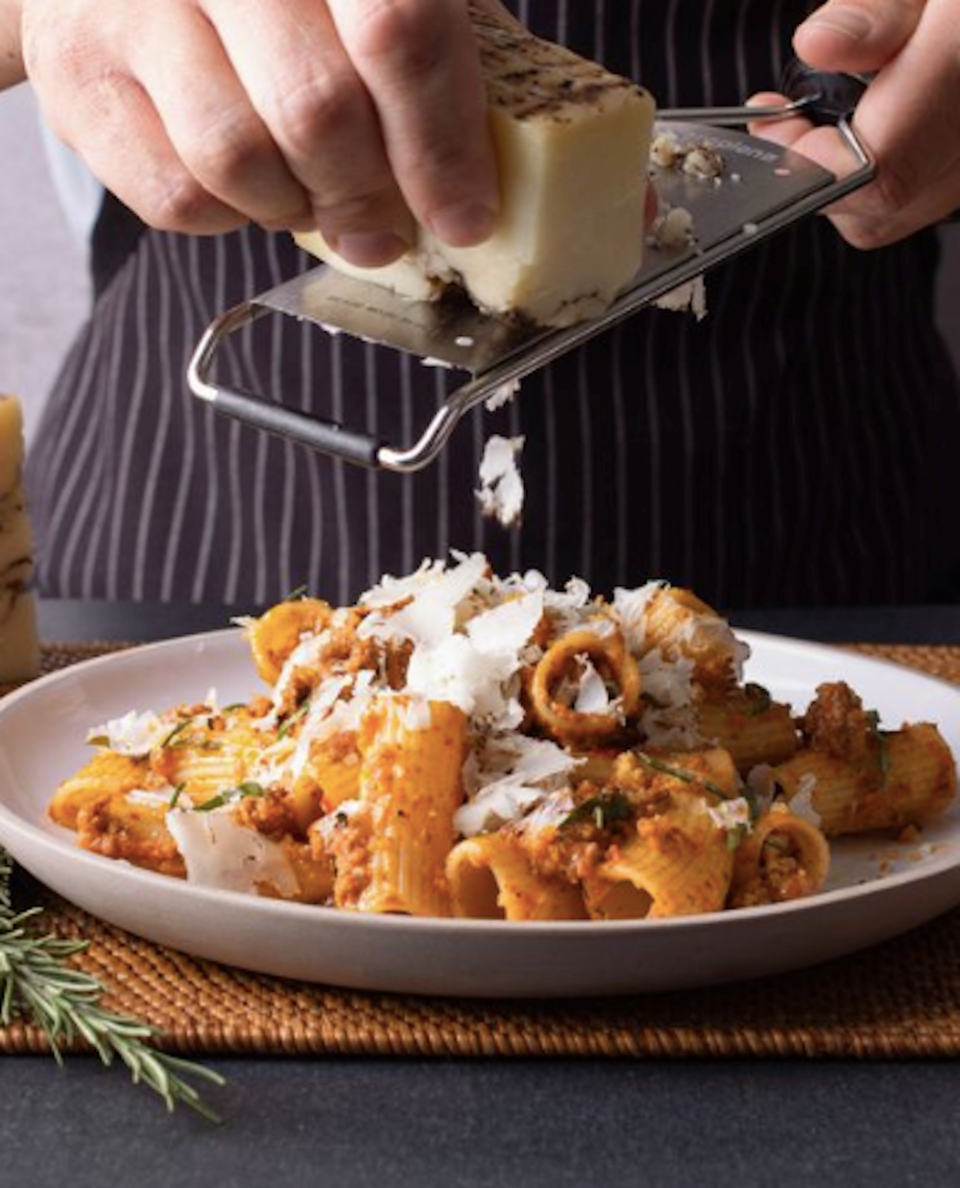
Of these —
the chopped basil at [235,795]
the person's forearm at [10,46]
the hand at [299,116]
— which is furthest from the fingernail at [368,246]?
the person's forearm at [10,46]

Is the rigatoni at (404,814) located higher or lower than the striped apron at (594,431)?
higher

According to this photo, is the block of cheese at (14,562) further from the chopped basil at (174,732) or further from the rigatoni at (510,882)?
the rigatoni at (510,882)

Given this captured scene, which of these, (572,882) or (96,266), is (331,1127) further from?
(96,266)

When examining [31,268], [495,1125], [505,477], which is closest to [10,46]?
[505,477]

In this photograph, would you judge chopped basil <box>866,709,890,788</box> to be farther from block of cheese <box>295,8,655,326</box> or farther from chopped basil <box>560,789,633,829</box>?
block of cheese <box>295,8,655,326</box>

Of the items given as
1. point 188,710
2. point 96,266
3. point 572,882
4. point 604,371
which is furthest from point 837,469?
point 572,882

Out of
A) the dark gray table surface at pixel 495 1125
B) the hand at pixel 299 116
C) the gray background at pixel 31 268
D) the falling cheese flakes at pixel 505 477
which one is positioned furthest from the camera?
the gray background at pixel 31 268

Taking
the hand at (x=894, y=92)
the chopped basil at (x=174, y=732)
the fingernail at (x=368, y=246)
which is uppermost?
the fingernail at (x=368, y=246)
